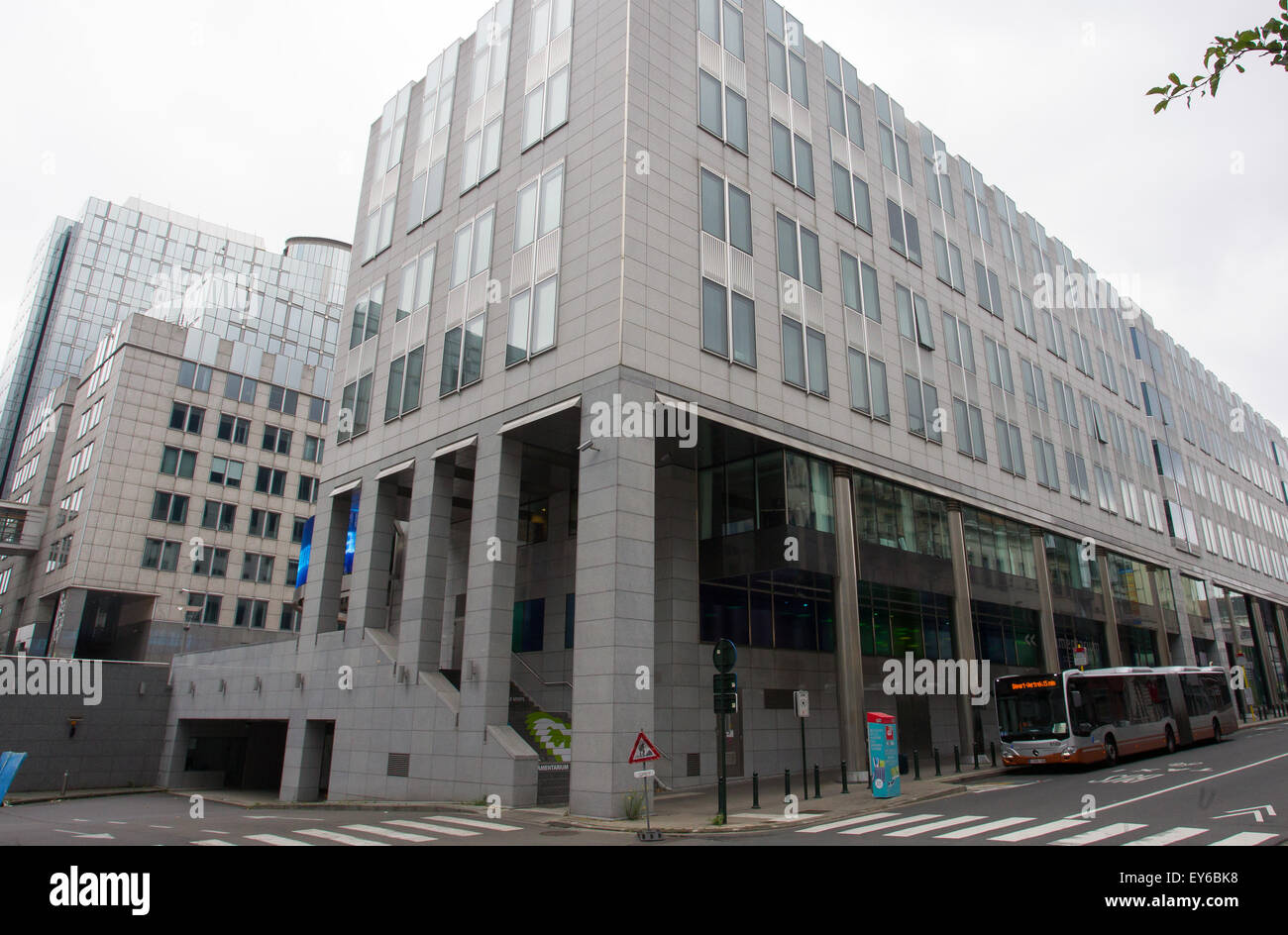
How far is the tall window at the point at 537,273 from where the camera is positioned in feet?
79.6

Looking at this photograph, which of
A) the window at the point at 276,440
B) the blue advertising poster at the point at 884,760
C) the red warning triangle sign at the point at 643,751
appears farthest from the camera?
the window at the point at 276,440

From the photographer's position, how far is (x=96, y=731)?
41219 mm

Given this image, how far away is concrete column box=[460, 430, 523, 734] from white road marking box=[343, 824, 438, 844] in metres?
4.76

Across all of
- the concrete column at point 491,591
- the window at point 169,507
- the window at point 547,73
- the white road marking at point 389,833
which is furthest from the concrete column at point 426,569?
the window at point 169,507

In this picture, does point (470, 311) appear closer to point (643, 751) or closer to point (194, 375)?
point (643, 751)


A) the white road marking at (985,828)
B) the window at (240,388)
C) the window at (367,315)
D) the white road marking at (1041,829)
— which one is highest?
the window at (240,388)

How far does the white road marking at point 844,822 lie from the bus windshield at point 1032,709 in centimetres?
979

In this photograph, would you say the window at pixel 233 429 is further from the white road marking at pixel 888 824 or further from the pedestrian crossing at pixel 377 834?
the white road marking at pixel 888 824

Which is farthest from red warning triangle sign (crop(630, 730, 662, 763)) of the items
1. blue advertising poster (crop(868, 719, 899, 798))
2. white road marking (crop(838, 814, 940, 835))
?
blue advertising poster (crop(868, 719, 899, 798))

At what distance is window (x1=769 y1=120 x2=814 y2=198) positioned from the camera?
29.0 meters

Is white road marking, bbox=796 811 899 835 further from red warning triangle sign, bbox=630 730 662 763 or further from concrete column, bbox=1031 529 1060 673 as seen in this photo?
concrete column, bbox=1031 529 1060 673

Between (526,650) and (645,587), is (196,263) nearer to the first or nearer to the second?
(526,650)

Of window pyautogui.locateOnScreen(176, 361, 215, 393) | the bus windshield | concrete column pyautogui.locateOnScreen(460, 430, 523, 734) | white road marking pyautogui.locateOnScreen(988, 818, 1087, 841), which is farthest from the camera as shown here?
window pyautogui.locateOnScreen(176, 361, 215, 393)

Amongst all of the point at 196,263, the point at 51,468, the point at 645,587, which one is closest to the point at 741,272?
the point at 645,587
